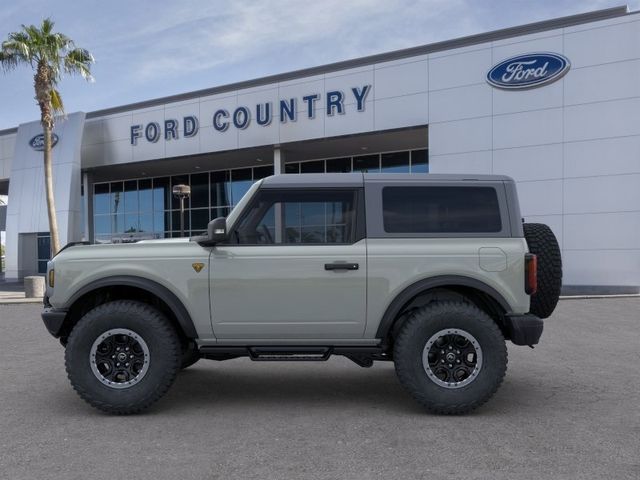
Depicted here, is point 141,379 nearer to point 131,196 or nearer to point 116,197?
point 131,196

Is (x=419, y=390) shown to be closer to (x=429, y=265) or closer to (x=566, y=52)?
(x=429, y=265)

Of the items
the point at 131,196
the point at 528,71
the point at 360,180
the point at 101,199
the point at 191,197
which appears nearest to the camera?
the point at 360,180

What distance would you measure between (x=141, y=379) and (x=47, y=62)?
19616mm

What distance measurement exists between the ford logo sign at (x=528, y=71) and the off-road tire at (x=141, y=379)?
52.6 feet

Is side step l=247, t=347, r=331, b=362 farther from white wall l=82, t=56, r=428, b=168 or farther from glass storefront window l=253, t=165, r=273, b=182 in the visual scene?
glass storefront window l=253, t=165, r=273, b=182

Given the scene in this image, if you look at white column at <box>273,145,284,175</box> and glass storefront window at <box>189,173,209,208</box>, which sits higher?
white column at <box>273,145,284,175</box>

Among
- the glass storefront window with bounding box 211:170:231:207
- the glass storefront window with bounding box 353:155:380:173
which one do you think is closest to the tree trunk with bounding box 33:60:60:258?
the glass storefront window with bounding box 211:170:231:207

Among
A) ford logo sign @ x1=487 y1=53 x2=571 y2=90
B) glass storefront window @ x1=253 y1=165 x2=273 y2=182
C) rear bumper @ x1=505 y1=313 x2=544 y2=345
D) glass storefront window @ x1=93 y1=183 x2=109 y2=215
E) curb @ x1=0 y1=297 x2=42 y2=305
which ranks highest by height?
ford logo sign @ x1=487 y1=53 x2=571 y2=90

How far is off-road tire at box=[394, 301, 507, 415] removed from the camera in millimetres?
4410

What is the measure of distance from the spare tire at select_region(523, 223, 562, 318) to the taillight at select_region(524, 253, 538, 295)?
Answer: 0.41 metres

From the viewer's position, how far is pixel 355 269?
4.50m

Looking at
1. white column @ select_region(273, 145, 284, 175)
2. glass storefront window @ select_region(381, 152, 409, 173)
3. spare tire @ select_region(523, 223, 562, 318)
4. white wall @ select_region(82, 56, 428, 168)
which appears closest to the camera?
spare tire @ select_region(523, 223, 562, 318)

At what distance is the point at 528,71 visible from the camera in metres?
17.2

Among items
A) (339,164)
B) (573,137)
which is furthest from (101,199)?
(573,137)
